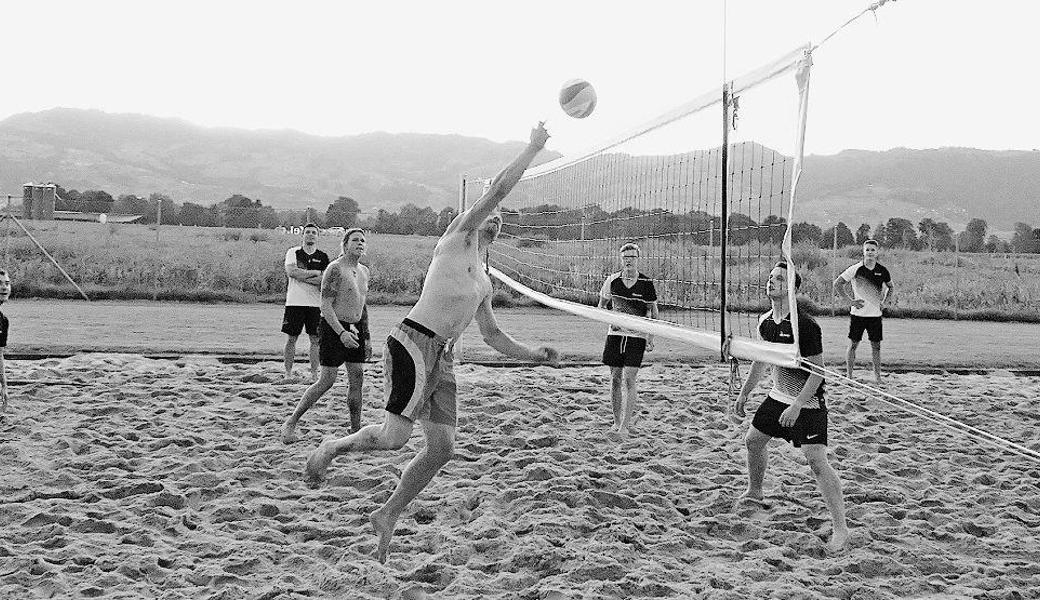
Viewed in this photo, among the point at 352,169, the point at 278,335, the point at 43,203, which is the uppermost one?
the point at 352,169

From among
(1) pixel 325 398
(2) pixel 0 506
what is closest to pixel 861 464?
(1) pixel 325 398

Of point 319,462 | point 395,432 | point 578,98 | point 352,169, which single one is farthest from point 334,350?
point 352,169

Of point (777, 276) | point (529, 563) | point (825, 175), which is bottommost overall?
point (529, 563)

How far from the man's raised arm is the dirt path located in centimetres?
682

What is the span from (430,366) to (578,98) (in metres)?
1.66

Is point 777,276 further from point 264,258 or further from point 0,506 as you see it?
point 264,258

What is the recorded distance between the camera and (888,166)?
11888 cm

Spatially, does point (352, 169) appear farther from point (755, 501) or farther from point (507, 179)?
point (507, 179)

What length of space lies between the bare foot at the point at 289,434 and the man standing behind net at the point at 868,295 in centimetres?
579

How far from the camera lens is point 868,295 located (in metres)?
9.25

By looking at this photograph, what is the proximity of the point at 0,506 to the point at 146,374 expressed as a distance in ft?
12.7

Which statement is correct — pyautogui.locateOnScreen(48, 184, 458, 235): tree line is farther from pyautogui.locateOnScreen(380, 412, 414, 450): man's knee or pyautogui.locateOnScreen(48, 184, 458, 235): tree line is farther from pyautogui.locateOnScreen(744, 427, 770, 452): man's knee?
pyautogui.locateOnScreen(380, 412, 414, 450): man's knee

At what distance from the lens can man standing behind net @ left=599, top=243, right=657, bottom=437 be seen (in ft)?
21.7

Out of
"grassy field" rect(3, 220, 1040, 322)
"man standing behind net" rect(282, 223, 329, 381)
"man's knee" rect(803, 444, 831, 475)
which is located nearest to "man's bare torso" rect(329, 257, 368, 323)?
"man standing behind net" rect(282, 223, 329, 381)
